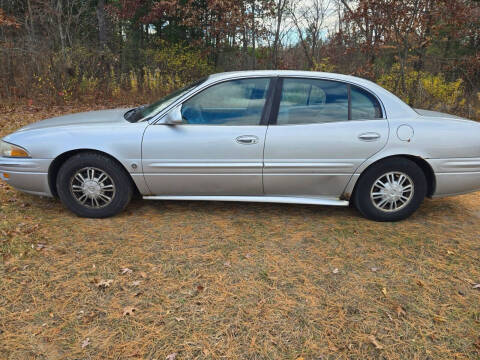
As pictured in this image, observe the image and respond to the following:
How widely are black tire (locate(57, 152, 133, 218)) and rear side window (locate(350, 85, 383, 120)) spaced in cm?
242

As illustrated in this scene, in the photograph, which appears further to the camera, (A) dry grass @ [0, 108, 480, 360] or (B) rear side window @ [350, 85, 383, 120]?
(B) rear side window @ [350, 85, 383, 120]

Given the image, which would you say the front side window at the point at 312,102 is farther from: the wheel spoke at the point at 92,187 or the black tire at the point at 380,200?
the wheel spoke at the point at 92,187

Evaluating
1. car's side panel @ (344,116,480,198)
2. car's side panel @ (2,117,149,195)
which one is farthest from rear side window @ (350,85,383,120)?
car's side panel @ (2,117,149,195)

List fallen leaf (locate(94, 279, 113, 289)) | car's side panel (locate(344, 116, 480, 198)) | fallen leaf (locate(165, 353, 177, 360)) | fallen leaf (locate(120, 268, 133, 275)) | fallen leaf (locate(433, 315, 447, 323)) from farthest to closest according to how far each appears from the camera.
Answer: car's side panel (locate(344, 116, 480, 198)), fallen leaf (locate(120, 268, 133, 275)), fallen leaf (locate(94, 279, 113, 289)), fallen leaf (locate(433, 315, 447, 323)), fallen leaf (locate(165, 353, 177, 360))

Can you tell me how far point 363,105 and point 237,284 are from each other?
7.23 feet

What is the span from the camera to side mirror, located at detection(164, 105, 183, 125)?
3.43 m

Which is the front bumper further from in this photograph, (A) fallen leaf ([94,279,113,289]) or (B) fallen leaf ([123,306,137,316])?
(B) fallen leaf ([123,306,137,316])

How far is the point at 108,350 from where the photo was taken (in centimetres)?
210

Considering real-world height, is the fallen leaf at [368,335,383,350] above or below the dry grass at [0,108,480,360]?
below

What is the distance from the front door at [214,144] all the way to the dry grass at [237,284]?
451mm

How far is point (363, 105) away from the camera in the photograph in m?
3.61

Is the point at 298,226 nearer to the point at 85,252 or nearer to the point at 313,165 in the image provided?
the point at 313,165

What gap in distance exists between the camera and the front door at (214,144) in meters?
3.50

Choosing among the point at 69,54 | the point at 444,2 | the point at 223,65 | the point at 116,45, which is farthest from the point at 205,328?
the point at 116,45
